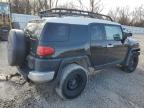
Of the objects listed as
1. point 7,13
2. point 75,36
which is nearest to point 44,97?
point 75,36

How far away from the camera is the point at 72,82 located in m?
4.72

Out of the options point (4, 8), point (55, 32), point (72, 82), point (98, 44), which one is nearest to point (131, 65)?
point (98, 44)

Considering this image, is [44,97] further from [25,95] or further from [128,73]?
[128,73]

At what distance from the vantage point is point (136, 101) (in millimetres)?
4836

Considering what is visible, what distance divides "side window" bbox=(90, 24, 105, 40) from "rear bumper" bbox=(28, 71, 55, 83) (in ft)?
5.13

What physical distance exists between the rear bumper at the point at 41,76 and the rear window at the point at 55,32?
708mm

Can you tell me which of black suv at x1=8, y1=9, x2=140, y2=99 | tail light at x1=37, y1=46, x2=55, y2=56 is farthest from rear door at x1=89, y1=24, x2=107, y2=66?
tail light at x1=37, y1=46, x2=55, y2=56

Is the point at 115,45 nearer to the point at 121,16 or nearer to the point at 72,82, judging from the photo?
the point at 72,82

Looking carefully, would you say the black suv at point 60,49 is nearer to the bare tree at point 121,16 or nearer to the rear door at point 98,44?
the rear door at point 98,44

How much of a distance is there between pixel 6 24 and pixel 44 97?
11259 mm

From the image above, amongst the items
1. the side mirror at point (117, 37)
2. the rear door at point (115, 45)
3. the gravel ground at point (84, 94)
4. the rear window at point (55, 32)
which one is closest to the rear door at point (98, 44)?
the rear door at point (115, 45)

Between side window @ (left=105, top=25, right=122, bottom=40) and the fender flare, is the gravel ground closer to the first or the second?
the fender flare

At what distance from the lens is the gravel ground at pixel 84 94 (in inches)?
173

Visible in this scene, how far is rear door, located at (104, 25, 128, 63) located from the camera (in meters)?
5.62
